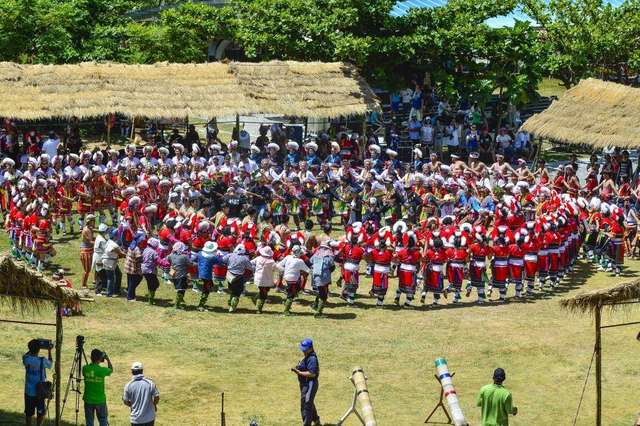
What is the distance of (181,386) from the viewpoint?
21.7m

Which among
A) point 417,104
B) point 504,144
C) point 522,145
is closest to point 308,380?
point 504,144

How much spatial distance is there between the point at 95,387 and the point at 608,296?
7.70m

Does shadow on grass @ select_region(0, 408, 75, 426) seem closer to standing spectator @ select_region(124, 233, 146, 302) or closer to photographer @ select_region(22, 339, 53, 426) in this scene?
photographer @ select_region(22, 339, 53, 426)

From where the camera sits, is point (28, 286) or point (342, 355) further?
point (342, 355)

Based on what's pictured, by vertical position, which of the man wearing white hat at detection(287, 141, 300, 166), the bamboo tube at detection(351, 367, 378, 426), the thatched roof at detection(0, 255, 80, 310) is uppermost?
the man wearing white hat at detection(287, 141, 300, 166)

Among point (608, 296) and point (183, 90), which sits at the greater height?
point (183, 90)

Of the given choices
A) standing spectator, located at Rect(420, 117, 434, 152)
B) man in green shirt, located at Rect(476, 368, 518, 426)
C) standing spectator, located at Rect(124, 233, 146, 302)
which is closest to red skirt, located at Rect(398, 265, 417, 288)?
standing spectator, located at Rect(124, 233, 146, 302)

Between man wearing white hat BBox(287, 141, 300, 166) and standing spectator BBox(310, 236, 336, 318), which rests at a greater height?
man wearing white hat BBox(287, 141, 300, 166)

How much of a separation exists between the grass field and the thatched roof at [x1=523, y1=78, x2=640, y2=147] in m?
9.00

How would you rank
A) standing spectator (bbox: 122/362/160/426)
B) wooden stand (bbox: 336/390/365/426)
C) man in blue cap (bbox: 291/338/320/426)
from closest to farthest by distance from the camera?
standing spectator (bbox: 122/362/160/426) < wooden stand (bbox: 336/390/365/426) < man in blue cap (bbox: 291/338/320/426)

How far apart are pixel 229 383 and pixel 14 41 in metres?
24.5

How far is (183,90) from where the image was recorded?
122 ft

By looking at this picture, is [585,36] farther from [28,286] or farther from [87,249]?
[28,286]

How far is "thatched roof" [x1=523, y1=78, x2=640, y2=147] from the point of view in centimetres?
3607
